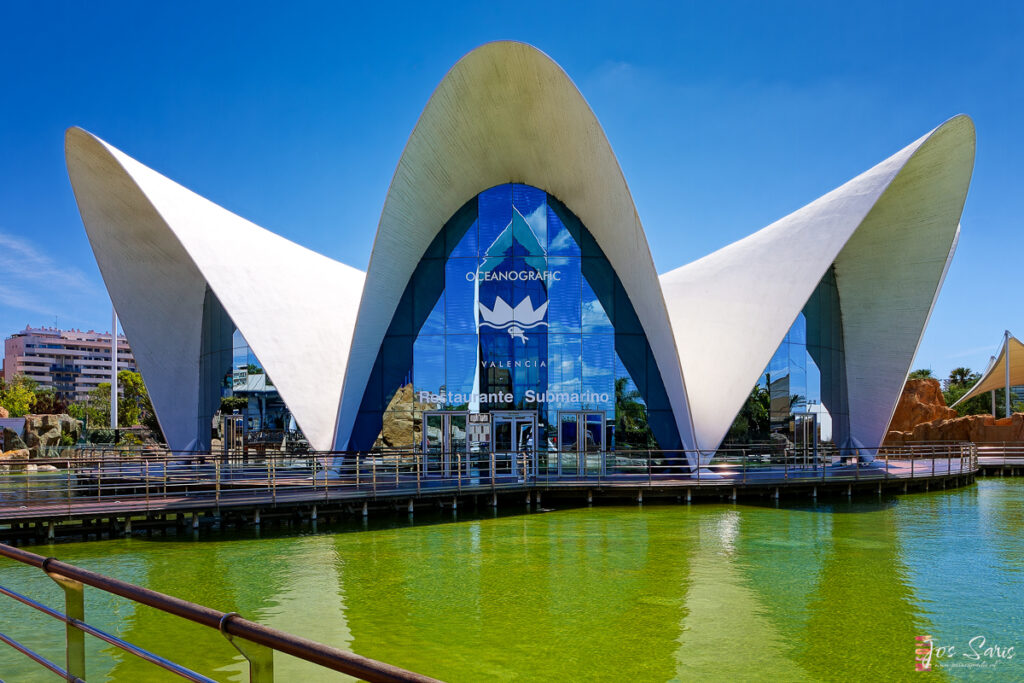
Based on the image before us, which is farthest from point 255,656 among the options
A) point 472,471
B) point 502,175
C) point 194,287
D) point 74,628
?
point 194,287

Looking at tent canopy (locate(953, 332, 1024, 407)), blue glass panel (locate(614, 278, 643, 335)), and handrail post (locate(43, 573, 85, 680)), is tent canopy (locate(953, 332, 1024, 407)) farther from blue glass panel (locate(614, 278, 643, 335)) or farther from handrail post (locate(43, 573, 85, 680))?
handrail post (locate(43, 573, 85, 680))

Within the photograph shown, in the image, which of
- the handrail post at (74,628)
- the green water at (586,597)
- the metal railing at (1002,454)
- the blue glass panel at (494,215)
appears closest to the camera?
the handrail post at (74,628)

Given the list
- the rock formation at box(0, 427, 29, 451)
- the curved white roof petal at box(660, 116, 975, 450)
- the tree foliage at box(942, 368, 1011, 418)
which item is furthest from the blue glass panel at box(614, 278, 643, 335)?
the tree foliage at box(942, 368, 1011, 418)

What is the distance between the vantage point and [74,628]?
2.62m

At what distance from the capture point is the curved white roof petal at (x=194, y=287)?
2088 cm

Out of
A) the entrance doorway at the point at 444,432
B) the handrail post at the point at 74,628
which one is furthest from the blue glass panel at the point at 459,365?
the handrail post at the point at 74,628

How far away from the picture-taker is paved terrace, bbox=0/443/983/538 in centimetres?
1481

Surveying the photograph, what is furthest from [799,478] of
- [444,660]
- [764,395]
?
[444,660]

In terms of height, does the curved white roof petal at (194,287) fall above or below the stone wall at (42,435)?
above

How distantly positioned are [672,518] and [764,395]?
6970mm

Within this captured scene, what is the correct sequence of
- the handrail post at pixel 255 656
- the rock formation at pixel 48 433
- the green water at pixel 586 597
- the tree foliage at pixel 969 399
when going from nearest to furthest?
the handrail post at pixel 255 656, the green water at pixel 586 597, the rock formation at pixel 48 433, the tree foliage at pixel 969 399

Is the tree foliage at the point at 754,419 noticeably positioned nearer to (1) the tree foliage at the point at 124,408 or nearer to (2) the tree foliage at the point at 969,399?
(2) the tree foliage at the point at 969,399

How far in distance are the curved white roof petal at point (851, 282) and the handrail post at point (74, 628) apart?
770 inches

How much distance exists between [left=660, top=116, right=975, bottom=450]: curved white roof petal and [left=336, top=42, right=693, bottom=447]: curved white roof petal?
1660 mm
